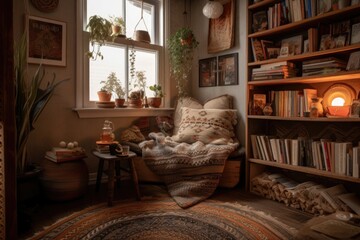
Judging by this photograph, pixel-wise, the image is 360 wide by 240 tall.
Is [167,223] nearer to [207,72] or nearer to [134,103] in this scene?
[134,103]

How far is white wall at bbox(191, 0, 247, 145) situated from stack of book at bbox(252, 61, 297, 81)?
0.25 meters

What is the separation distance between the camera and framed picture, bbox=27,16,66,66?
2.37 m

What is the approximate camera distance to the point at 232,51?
3.08m

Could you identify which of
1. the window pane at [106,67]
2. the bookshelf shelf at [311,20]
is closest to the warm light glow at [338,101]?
the bookshelf shelf at [311,20]

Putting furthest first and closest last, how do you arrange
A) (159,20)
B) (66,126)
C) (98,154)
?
(159,20) < (66,126) < (98,154)

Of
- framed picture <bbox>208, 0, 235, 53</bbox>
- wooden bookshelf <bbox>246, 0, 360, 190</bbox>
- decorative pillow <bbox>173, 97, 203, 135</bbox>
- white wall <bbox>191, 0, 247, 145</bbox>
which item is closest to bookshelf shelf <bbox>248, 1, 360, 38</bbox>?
wooden bookshelf <bbox>246, 0, 360, 190</bbox>

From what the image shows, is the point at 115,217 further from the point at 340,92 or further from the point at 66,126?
the point at 340,92

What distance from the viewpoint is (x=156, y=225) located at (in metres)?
1.82

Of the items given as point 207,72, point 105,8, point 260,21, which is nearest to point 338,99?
point 260,21

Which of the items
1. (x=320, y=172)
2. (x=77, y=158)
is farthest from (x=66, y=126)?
(x=320, y=172)

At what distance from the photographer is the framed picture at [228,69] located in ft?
9.96

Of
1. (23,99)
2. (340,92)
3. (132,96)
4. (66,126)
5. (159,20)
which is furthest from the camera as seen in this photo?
(159,20)

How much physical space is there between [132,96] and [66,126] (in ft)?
2.61

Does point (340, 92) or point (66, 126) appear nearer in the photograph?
point (340, 92)
